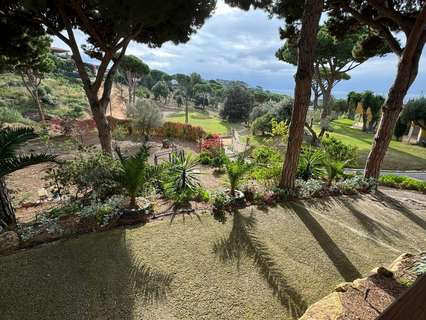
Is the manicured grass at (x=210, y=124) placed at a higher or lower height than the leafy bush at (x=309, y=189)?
lower

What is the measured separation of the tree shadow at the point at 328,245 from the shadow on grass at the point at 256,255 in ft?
2.78

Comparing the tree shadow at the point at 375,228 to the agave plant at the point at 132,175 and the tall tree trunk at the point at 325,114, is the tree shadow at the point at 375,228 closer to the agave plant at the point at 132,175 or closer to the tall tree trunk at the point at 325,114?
the agave plant at the point at 132,175

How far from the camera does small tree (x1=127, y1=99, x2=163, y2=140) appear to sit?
14336 mm

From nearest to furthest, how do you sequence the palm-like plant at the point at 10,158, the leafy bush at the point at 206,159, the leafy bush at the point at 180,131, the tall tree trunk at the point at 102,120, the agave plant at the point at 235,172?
1. the palm-like plant at the point at 10,158
2. the agave plant at the point at 235,172
3. the tall tree trunk at the point at 102,120
4. the leafy bush at the point at 206,159
5. the leafy bush at the point at 180,131

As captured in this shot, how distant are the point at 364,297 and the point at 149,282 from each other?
7.24ft

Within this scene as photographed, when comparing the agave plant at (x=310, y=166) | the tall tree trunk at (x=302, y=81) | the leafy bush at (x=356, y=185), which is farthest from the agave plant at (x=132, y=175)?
the leafy bush at (x=356, y=185)

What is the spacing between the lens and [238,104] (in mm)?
27594

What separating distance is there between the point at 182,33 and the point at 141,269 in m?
6.02

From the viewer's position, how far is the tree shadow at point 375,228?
150 inches

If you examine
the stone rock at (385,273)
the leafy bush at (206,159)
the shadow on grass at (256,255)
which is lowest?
the leafy bush at (206,159)

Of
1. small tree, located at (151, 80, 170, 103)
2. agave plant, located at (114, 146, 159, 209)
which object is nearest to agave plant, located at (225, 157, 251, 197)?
agave plant, located at (114, 146, 159, 209)

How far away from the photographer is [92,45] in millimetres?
6574

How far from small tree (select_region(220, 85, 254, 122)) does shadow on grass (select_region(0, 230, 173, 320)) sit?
25990 mm

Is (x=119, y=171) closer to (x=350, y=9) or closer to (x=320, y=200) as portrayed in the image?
(x=320, y=200)
